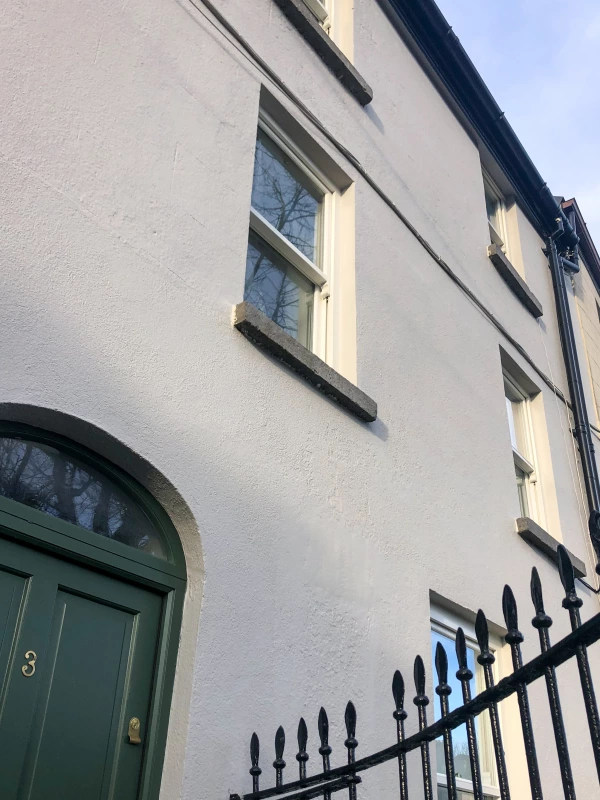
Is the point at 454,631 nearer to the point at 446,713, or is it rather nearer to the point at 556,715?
the point at 446,713

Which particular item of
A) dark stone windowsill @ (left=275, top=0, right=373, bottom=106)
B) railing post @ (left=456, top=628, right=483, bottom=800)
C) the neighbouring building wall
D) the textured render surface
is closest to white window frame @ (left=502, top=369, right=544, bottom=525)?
the textured render surface

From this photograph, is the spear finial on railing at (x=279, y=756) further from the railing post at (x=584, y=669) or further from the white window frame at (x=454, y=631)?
the white window frame at (x=454, y=631)

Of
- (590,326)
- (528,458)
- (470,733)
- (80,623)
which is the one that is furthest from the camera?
(590,326)

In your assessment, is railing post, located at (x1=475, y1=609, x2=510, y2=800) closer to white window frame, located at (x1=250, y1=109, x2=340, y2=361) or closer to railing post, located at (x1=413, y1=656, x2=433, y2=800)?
railing post, located at (x1=413, y1=656, x2=433, y2=800)

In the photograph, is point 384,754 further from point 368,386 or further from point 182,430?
point 368,386

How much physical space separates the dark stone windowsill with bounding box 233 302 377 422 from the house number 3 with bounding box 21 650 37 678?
187 centimetres

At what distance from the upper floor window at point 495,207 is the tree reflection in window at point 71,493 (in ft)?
21.8

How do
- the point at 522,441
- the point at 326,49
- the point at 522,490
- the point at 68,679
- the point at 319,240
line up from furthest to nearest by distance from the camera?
the point at 522,441, the point at 522,490, the point at 326,49, the point at 319,240, the point at 68,679

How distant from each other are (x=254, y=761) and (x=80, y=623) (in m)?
0.89

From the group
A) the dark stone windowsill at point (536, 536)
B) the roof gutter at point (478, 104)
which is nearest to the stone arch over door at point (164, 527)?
the dark stone windowsill at point (536, 536)

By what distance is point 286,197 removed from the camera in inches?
211

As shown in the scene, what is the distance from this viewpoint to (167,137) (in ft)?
13.3

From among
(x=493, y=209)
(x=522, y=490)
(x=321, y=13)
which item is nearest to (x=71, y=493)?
(x=321, y=13)

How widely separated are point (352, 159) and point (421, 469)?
2.35 meters
